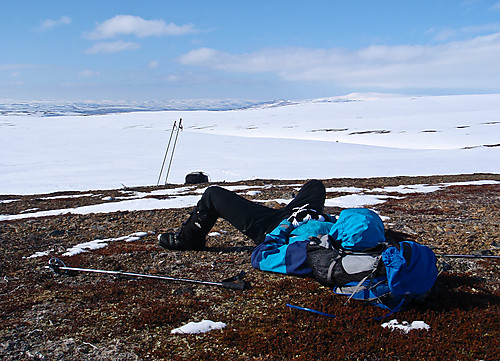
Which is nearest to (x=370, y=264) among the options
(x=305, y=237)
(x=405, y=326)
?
(x=405, y=326)

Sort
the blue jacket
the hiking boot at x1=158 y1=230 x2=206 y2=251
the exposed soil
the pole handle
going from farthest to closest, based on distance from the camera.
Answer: the hiking boot at x1=158 y1=230 x2=206 y2=251 < the pole handle < the blue jacket < the exposed soil

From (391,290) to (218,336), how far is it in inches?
62.5

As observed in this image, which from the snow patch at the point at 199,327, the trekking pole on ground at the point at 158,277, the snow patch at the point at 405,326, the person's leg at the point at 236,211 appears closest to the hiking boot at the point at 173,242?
the person's leg at the point at 236,211

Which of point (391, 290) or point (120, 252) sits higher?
point (391, 290)

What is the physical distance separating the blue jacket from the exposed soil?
195 millimetres

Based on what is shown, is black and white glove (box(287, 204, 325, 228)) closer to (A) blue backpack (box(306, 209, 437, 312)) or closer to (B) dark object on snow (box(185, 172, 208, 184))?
(A) blue backpack (box(306, 209, 437, 312))

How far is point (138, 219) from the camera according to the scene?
8.64 meters

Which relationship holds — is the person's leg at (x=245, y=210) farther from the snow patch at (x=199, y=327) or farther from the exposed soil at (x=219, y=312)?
the snow patch at (x=199, y=327)

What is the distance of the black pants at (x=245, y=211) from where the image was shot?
4.97 meters

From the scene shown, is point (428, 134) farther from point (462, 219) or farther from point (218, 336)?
point (218, 336)

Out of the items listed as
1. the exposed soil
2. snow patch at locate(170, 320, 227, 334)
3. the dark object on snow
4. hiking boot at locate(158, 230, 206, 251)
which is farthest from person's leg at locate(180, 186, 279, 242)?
the dark object on snow

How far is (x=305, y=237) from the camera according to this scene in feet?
14.6

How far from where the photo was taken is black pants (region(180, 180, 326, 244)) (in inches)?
196

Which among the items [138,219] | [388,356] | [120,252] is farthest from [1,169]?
[388,356]
